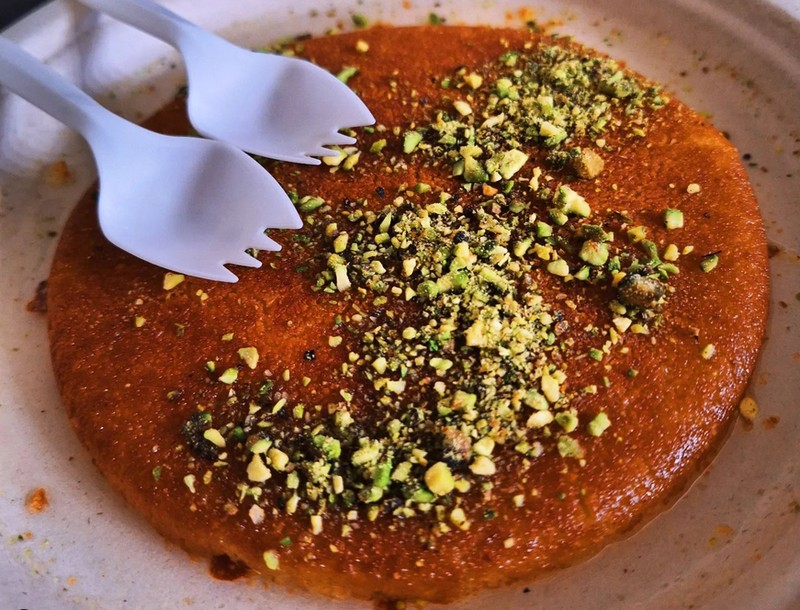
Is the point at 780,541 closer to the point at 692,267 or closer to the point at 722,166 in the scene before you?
the point at 692,267

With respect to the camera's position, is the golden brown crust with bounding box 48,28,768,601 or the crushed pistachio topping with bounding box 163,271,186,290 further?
the crushed pistachio topping with bounding box 163,271,186,290

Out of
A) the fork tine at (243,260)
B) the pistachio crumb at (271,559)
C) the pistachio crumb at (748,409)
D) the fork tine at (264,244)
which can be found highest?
the pistachio crumb at (748,409)

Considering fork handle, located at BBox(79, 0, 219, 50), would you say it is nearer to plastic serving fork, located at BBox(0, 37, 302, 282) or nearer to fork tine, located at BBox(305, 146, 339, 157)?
plastic serving fork, located at BBox(0, 37, 302, 282)

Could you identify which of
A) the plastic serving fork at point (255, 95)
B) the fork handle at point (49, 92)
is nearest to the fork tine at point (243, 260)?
the plastic serving fork at point (255, 95)

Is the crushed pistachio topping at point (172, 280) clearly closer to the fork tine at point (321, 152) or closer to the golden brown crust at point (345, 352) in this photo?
the golden brown crust at point (345, 352)

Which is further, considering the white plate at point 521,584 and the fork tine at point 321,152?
the fork tine at point 321,152

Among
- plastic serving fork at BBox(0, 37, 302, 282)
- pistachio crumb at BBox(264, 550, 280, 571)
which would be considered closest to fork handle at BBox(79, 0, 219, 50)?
plastic serving fork at BBox(0, 37, 302, 282)

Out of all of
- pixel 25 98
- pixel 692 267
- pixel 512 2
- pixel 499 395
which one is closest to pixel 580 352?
pixel 499 395
